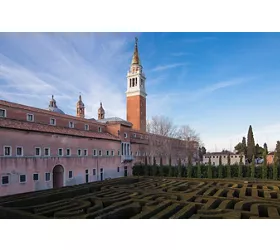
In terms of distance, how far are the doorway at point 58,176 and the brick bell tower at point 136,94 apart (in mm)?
16797

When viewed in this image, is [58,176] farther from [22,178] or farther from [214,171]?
[214,171]

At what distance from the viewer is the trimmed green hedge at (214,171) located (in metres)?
17.6

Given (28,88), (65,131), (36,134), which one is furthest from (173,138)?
(28,88)

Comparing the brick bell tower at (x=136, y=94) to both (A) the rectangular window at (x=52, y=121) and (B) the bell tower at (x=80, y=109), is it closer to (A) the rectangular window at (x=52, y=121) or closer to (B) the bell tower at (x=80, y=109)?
(B) the bell tower at (x=80, y=109)

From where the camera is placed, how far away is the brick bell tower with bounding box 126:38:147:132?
3066cm

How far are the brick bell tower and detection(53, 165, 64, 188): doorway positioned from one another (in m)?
16.8

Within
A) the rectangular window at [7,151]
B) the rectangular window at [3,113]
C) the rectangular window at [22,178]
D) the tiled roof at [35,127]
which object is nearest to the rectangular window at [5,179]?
the rectangular window at [22,178]

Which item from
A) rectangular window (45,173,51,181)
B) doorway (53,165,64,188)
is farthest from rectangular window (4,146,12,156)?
doorway (53,165,64,188)

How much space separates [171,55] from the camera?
377 inches

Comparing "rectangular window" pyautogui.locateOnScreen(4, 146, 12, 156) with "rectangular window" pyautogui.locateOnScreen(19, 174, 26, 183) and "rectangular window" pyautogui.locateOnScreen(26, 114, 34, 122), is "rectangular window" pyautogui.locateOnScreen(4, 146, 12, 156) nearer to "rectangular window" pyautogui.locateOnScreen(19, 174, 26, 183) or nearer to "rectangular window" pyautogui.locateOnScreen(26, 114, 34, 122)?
"rectangular window" pyautogui.locateOnScreen(19, 174, 26, 183)

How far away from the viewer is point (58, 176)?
46.8 ft

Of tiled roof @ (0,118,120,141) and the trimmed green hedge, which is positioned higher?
tiled roof @ (0,118,120,141)
